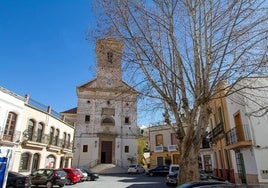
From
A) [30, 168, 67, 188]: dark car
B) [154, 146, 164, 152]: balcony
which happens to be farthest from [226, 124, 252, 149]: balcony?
[154, 146, 164, 152]: balcony

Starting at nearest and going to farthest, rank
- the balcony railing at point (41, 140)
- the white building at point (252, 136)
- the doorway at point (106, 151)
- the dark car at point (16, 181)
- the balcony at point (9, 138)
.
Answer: the white building at point (252, 136) → the dark car at point (16, 181) → the balcony at point (9, 138) → the balcony railing at point (41, 140) → the doorway at point (106, 151)

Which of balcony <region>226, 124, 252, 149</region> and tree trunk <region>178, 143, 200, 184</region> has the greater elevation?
balcony <region>226, 124, 252, 149</region>

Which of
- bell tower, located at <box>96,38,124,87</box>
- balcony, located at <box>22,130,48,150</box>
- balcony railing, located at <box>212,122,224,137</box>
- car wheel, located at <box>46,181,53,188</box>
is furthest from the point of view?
balcony, located at <box>22,130,48,150</box>

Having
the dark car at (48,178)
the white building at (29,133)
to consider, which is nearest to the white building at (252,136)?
the dark car at (48,178)

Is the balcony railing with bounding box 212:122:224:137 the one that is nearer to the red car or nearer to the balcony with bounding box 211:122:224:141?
the balcony with bounding box 211:122:224:141

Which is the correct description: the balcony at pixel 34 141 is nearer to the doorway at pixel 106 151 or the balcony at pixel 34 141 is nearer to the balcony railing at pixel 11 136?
the balcony railing at pixel 11 136

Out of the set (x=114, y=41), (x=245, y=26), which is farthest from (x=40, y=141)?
(x=245, y=26)

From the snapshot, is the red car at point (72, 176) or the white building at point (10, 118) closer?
the white building at point (10, 118)

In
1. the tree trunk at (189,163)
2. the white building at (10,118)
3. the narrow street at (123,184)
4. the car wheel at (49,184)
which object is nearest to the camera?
the tree trunk at (189,163)

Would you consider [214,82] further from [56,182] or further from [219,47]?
[56,182]

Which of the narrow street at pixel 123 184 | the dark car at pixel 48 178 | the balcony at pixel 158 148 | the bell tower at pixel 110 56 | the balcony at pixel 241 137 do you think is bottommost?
the narrow street at pixel 123 184

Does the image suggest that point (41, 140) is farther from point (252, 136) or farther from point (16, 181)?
point (252, 136)

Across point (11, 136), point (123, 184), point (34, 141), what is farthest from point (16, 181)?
point (34, 141)

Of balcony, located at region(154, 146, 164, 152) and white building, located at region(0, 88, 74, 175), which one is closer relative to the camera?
white building, located at region(0, 88, 74, 175)
